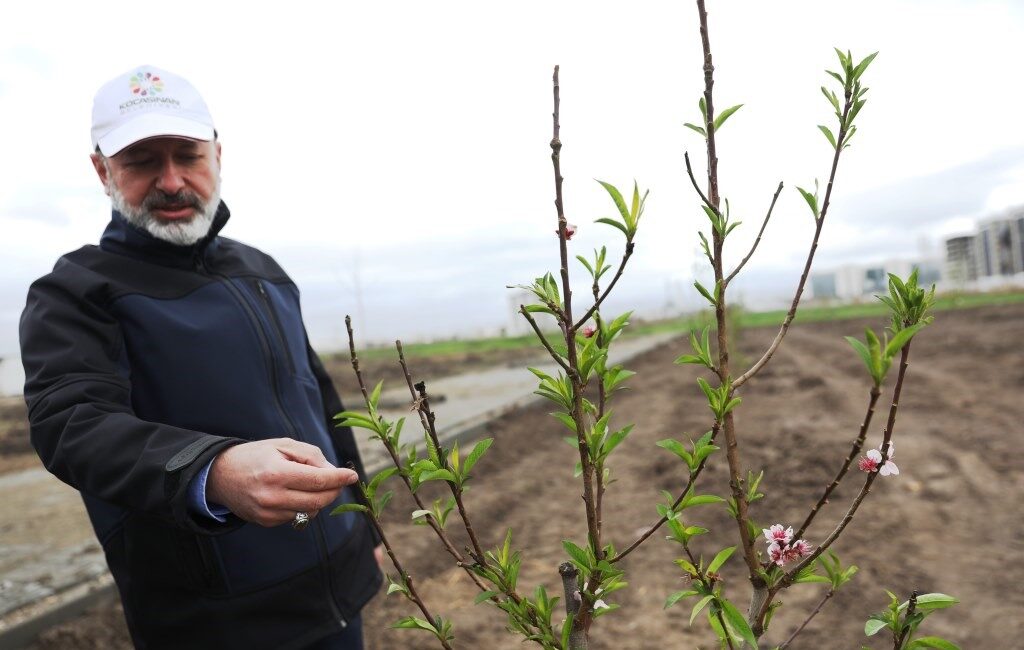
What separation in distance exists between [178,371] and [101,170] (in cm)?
81

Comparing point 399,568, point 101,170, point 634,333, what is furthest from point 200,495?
point 634,333

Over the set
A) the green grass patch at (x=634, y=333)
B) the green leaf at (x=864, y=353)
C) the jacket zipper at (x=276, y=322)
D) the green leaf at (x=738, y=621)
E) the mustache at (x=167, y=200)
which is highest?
the mustache at (x=167, y=200)

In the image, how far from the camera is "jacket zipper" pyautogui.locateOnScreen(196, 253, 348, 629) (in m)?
2.13

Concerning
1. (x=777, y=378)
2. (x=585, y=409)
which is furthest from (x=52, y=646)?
(x=777, y=378)

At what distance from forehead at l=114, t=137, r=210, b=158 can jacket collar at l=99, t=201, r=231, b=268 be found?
19 centimetres

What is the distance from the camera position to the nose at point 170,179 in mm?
2111

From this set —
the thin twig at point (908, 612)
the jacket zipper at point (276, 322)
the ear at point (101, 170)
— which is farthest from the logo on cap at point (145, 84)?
the thin twig at point (908, 612)

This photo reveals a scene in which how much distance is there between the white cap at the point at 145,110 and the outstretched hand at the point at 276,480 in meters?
1.30

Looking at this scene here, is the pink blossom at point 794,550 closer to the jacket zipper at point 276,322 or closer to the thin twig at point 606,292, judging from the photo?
the thin twig at point 606,292

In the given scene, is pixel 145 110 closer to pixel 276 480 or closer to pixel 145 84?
pixel 145 84

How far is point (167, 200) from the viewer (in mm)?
2107

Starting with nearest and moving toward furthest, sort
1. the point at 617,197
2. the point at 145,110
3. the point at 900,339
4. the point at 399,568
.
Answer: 1. the point at 900,339
2. the point at 617,197
3. the point at 399,568
4. the point at 145,110

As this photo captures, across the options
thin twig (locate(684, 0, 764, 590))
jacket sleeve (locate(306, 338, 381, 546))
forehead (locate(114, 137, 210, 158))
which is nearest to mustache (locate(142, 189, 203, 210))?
forehead (locate(114, 137, 210, 158))

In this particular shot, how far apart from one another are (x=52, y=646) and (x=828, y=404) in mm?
7888
